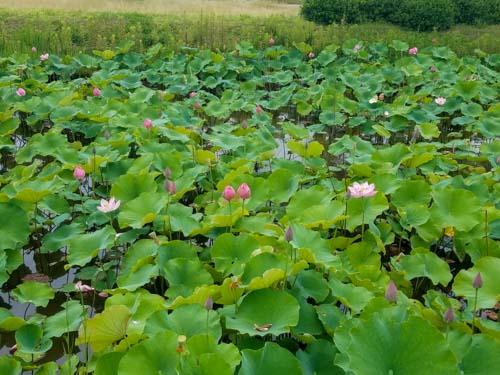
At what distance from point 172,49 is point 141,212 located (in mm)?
5257

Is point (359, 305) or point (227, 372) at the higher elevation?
point (227, 372)

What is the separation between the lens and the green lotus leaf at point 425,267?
2.73m

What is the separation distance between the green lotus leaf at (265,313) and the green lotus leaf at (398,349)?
17.0 inches

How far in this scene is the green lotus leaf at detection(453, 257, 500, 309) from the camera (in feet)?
7.54

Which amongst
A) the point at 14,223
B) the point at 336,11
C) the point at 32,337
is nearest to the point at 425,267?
the point at 32,337

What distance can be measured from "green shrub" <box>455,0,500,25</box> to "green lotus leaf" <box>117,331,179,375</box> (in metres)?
10.8

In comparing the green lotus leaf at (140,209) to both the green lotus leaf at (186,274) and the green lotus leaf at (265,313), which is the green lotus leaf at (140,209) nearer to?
the green lotus leaf at (186,274)

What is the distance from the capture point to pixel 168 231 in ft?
10.1

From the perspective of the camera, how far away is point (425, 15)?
10.2 metres

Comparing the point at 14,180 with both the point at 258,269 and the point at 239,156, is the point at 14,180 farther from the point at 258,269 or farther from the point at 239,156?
the point at 258,269

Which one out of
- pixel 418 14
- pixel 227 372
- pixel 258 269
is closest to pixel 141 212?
pixel 258 269

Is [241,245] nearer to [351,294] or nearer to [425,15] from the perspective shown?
[351,294]

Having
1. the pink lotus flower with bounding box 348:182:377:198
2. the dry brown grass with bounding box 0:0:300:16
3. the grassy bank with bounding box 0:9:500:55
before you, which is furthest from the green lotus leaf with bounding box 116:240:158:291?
the dry brown grass with bounding box 0:0:300:16

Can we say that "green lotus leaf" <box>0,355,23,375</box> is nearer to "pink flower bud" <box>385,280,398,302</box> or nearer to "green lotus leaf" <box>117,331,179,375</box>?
"green lotus leaf" <box>117,331,179,375</box>
